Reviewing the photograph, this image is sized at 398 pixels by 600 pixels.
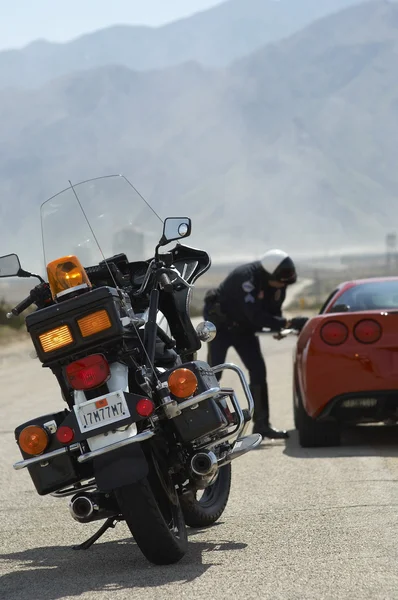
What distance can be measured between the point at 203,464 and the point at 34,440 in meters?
0.73

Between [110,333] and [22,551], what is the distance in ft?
4.59

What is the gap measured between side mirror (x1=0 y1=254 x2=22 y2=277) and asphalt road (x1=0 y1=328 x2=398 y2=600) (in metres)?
1.33

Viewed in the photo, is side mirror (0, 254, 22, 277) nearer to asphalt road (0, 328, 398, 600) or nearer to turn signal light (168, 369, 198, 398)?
turn signal light (168, 369, 198, 398)

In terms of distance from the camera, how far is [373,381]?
27.5 ft

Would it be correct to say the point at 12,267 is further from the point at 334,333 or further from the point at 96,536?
the point at 334,333

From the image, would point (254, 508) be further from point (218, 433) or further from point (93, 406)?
point (93, 406)

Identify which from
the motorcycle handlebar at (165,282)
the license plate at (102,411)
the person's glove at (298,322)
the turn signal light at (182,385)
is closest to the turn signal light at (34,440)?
the license plate at (102,411)

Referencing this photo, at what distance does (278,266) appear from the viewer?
32.3 ft

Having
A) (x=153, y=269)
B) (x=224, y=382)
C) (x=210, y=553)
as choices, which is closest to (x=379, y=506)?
(x=210, y=553)

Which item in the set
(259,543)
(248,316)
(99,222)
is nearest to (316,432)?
(248,316)

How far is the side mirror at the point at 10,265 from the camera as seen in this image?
5.69m

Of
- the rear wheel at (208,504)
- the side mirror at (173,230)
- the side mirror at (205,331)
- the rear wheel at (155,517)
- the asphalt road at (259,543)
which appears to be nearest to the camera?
the asphalt road at (259,543)

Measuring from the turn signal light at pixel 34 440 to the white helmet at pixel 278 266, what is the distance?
5099 millimetres

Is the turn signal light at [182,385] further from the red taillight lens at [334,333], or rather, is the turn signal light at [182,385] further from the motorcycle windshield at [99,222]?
the red taillight lens at [334,333]
